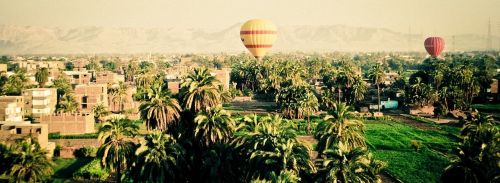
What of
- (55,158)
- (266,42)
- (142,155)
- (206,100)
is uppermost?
(266,42)


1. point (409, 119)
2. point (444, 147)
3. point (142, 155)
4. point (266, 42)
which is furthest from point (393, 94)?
point (142, 155)

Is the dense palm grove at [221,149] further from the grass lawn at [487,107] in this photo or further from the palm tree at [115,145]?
the grass lawn at [487,107]

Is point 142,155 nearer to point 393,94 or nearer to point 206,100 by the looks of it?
point 206,100

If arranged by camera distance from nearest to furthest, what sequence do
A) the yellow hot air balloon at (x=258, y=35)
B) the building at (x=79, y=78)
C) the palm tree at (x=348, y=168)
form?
1. the palm tree at (x=348, y=168)
2. the yellow hot air balloon at (x=258, y=35)
3. the building at (x=79, y=78)

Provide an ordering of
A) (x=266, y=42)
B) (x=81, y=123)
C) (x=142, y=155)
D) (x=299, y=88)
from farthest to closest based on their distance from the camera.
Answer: (x=266, y=42), (x=299, y=88), (x=81, y=123), (x=142, y=155)

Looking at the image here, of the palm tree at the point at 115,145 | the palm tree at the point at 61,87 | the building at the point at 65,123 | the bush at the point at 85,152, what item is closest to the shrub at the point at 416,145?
the palm tree at the point at 115,145

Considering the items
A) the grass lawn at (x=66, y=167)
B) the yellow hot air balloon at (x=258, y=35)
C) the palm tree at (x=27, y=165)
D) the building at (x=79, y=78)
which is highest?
the yellow hot air balloon at (x=258, y=35)

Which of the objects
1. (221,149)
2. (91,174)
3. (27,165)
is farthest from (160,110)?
(91,174)
